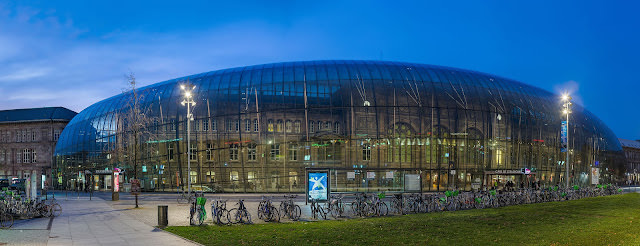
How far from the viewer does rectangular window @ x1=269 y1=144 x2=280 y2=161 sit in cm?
5812

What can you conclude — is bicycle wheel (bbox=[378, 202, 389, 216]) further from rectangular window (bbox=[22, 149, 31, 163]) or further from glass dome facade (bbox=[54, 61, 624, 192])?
rectangular window (bbox=[22, 149, 31, 163])

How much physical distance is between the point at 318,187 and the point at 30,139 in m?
101

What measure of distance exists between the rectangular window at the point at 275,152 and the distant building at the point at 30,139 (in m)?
69.0

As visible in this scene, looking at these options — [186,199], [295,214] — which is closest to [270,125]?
[186,199]

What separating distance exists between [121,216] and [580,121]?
7182 centimetres

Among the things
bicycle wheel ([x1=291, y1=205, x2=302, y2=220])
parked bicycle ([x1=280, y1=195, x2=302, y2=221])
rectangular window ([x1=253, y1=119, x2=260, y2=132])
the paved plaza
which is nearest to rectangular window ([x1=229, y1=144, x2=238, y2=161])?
rectangular window ([x1=253, y1=119, x2=260, y2=132])

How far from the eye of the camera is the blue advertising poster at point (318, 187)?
29172mm

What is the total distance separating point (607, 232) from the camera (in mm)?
18453

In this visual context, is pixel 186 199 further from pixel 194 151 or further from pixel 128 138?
pixel 128 138

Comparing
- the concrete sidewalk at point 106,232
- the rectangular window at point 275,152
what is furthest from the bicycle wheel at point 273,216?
the rectangular window at point 275,152

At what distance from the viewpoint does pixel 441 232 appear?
18391 mm

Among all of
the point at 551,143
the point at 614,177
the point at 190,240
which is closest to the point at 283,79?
the point at 551,143

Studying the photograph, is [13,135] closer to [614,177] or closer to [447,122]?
[447,122]

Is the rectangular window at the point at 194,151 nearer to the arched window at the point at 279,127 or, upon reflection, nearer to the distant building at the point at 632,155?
the arched window at the point at 279,127
